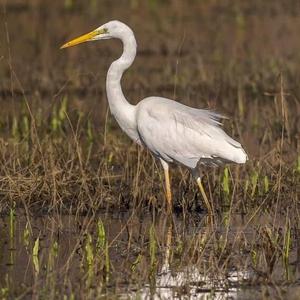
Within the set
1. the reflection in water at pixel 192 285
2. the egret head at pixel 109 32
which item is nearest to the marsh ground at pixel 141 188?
the reflection in water at pixel 192 285

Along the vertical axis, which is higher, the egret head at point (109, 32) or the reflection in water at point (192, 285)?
the egret head at point (109, 32)

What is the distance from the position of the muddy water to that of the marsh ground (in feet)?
0.04

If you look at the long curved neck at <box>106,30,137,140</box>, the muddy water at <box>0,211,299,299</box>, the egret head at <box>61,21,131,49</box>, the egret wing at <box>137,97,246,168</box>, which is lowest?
the muddy water at <box>0,211,299,299</box>

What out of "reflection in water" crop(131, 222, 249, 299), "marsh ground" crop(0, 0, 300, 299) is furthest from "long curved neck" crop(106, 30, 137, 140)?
"reflection in water" crop(131, 222, 249, 299)

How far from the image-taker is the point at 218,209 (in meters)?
8.55

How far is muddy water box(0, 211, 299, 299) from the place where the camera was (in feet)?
20.5

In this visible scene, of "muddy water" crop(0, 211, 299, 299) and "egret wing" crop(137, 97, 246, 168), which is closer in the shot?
"muddy water" crop(0, 211, 299, 299)

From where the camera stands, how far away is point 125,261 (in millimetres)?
6918

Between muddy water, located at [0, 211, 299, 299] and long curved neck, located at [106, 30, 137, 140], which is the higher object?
long curved neck, located at [106, 30, 137, 140]

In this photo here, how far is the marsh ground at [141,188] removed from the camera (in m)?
6.53

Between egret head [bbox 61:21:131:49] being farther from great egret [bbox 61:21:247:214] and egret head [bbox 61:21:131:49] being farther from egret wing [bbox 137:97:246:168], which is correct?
egret wing [bbox 137:97:246:168]

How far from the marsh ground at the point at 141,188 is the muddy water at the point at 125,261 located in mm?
12

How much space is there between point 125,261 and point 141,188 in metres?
1.70

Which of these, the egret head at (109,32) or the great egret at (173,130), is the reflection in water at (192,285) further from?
the egret head at (109,32)
